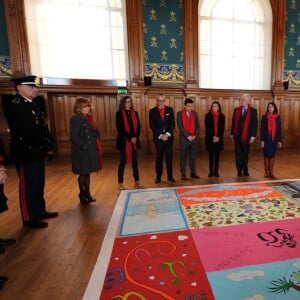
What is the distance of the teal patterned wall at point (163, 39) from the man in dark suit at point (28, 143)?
450 cm

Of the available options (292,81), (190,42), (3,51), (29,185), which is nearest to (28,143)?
(29,185)

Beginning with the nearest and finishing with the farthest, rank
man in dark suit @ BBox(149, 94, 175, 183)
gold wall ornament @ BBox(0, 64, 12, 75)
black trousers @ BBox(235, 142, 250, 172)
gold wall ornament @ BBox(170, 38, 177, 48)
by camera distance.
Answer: man in dark suit @ BBox(149, 94, 175, 183)
black trousers @ BBox(235, 142, 250, 172)
gold wall ornament @ BBox(0, 64, 12, 75)
gold wall ornament @ BBox(170, 38, 177, 48)

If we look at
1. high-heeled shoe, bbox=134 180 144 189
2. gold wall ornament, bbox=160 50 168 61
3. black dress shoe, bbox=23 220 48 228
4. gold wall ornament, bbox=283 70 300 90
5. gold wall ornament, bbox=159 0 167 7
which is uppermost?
gold wall ornament, bbox=159 0 167 7

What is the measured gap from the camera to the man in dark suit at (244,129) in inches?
156

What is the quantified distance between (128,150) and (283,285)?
8.40 ft

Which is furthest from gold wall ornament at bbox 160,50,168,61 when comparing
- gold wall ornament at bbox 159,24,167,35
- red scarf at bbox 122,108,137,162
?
red scarf at bbox 122,108,137,162

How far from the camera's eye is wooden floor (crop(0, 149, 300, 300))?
1557 mm

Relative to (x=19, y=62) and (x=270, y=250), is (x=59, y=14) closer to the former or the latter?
(x=19, y=62)

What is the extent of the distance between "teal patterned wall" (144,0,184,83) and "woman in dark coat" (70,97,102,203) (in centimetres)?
391

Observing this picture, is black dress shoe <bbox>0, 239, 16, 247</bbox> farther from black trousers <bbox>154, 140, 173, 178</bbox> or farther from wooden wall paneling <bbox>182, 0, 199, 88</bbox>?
wooden wall paneling <bbox>182, 0, 199, 88</bbox>

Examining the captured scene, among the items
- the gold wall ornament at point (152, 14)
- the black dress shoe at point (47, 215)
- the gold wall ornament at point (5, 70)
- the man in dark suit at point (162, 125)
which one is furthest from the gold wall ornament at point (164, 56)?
the black dress shoe at point (47, 215)

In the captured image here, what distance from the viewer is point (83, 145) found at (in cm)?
286

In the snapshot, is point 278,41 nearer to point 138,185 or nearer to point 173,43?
point 173,43

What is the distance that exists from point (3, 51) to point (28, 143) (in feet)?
15.3
